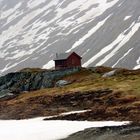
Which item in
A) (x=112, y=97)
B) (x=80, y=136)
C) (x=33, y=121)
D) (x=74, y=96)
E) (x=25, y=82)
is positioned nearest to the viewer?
(x=80, y=136)

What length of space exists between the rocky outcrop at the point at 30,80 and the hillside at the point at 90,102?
1681 cm

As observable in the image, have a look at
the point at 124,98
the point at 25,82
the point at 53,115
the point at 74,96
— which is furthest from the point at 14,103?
the point at 25,82

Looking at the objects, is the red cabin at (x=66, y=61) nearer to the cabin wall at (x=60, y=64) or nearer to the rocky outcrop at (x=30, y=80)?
the cabin wall at (x=60, y=64)

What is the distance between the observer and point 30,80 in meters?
113

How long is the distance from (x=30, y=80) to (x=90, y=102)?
45.6m

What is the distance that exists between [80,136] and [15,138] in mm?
7394

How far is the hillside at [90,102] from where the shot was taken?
2294 inches

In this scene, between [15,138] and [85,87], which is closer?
[15,138]

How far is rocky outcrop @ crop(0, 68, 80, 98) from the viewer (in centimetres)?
10769

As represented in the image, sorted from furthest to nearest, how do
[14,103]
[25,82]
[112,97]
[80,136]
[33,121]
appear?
[25,82], [14,103], [112,97], [33,121], [80,136]

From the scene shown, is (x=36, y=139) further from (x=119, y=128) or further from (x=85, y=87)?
(x=85, y=87)

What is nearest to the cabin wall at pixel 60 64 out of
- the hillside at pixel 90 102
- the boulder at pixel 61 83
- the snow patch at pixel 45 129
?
the boulder at pixel 61 83

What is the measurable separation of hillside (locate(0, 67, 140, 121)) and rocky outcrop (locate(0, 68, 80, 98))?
16.8m

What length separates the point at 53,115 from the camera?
64.6 metres
